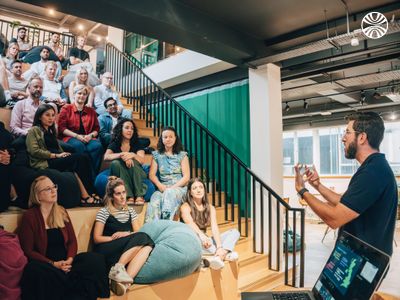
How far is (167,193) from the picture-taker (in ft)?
10.6

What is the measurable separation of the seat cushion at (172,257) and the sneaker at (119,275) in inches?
5.9

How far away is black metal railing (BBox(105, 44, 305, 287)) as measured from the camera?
12.8ft

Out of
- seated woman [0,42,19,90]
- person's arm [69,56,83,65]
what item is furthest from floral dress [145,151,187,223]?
person's arm [69,56,83,65]

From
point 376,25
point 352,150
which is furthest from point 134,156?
point 376,25

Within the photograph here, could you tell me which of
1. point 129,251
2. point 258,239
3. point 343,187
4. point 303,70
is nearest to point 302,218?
point 258,239

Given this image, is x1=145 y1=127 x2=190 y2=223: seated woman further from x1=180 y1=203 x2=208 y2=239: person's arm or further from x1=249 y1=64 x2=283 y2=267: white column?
x1=249 y1=64 x2=283 y2=267: white column

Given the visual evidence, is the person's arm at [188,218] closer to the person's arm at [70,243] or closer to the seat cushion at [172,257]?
the seat cushion at [172,257]

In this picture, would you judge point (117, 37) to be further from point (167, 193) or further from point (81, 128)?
point (167, 193)

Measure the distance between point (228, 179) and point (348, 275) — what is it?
4127mm

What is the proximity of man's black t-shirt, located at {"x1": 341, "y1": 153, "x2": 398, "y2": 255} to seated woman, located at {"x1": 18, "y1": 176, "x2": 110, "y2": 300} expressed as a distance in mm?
1629

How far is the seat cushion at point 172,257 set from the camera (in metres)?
2.33

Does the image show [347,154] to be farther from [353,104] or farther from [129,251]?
[353,104]

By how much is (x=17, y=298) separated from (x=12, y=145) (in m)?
1.62

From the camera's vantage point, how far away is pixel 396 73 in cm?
493
